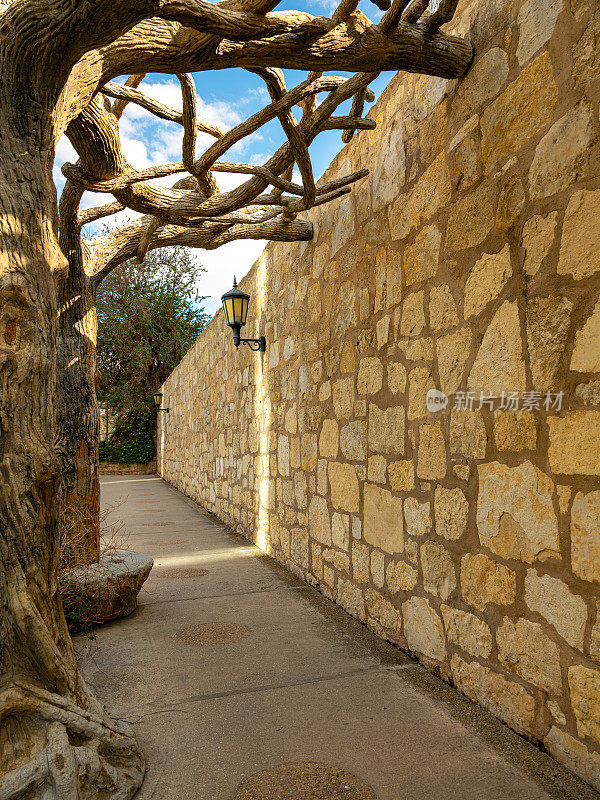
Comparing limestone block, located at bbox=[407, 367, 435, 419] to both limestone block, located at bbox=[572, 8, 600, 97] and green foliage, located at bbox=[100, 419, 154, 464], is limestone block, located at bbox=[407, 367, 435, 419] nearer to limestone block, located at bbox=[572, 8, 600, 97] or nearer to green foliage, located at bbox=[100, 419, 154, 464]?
limestone block, located at bbox=[572, 8, 600, 97]

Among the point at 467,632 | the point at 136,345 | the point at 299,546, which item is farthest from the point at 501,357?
the point at 136,345

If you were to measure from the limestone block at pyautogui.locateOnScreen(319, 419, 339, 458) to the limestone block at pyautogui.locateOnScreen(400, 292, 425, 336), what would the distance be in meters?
1.01

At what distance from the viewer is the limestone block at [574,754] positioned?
158 cm

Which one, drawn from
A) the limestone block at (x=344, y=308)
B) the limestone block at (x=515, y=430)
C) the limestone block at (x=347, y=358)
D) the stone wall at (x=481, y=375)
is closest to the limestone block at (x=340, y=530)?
the stone wall at (x=481, y=375)

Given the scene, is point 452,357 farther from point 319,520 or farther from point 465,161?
point 319,520

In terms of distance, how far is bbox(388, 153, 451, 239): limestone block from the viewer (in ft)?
7.83

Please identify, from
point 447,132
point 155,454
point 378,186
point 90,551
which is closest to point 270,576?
point 90,551

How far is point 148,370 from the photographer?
1814 centimetres

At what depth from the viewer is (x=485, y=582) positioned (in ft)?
6.77

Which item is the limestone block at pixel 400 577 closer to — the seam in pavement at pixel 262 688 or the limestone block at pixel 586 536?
the seam in pavement at pixel 262 688

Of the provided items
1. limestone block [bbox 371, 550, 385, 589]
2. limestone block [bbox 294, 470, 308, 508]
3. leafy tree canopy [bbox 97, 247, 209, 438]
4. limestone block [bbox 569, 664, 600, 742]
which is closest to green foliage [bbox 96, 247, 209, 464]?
leafy tree canopy [bbox 97, 247, 209, 438]

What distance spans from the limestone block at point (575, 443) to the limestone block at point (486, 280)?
0.53m

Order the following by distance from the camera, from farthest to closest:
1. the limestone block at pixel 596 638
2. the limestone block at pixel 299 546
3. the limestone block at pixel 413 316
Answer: the limestone block at pixel 299 546 → the limestone block at pixel 413 316 → the limestone block at pixel 596 638

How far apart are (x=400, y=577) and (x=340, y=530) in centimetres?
78
